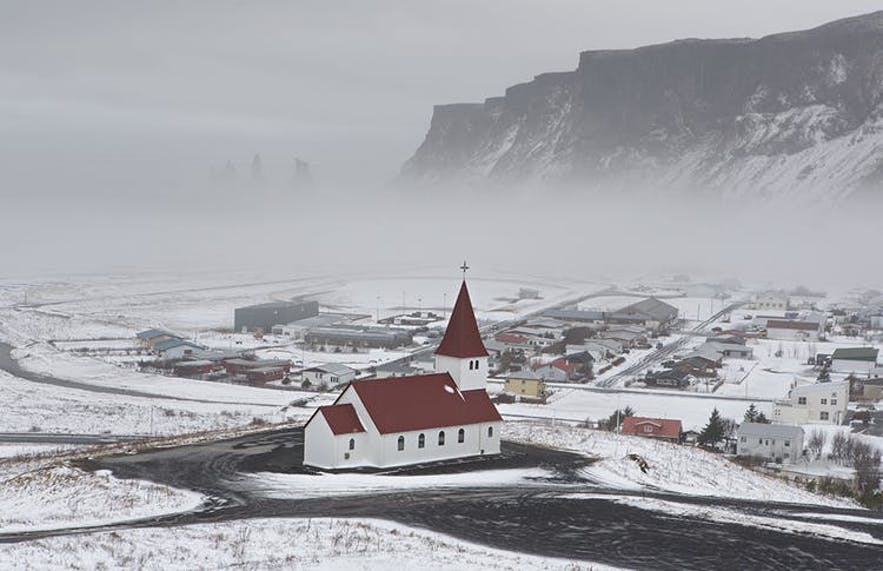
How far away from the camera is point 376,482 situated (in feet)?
108

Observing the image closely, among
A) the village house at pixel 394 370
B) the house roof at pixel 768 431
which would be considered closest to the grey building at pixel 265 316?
the village house at pixel 394 370

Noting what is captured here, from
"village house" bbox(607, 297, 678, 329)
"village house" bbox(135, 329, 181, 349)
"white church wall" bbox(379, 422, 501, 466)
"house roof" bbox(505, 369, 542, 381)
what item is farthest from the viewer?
"village house" bbox(607, 297, 678, 329)

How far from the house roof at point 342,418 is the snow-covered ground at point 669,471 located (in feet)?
25.8

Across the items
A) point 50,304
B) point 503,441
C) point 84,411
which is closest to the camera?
point 503,441

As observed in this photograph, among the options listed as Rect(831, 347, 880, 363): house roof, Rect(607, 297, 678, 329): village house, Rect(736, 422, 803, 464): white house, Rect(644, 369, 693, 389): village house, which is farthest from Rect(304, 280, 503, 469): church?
Rect(607, 297, 678, 329): village house

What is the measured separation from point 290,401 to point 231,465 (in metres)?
34.6

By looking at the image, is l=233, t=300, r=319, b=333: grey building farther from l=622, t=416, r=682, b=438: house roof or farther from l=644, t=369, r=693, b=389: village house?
l=622, t=416, r=682, b=438: house roof

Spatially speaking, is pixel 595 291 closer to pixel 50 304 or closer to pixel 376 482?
pixel 50 304

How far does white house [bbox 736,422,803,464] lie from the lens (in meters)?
53.3

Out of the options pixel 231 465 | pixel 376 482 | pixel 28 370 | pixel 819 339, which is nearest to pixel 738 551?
pixel 376 482

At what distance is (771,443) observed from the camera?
53.5 meters

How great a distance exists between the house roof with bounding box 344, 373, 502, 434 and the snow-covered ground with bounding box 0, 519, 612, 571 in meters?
10.7

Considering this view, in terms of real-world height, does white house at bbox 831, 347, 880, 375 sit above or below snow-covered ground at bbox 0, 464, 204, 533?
above

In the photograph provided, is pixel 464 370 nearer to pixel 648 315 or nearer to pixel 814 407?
pixel 814 407
